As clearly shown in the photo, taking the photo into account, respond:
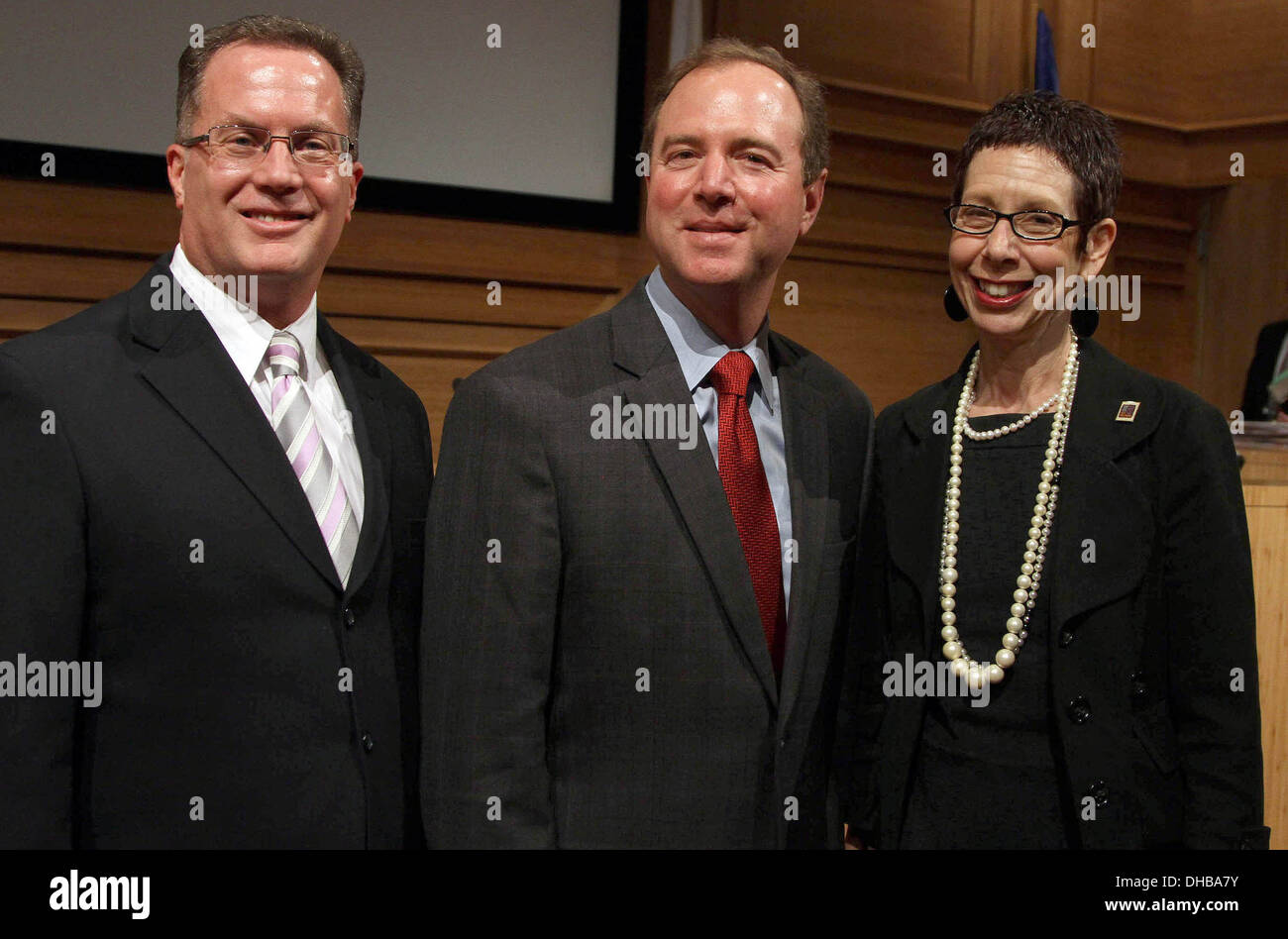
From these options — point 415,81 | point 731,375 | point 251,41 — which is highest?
point 415,81

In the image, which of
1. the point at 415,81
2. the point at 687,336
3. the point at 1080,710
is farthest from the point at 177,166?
the point at 415,81

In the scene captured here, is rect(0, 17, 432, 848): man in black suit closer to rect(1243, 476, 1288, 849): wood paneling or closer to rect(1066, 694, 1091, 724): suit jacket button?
rect(1066, 694, 1091, 724): suit jacket button

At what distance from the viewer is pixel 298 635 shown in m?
1.46

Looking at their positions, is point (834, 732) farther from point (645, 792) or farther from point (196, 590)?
point (196, 590)

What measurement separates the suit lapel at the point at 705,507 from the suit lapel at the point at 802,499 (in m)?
0.04

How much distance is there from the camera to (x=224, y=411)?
58.2 inches

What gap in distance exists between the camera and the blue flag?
4.54 metres

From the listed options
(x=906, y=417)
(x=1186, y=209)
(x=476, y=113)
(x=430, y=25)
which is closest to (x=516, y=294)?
(x=476, y=113)

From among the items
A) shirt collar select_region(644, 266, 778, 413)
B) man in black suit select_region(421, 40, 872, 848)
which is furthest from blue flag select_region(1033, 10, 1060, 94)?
shirt collar select_region(644, 266, 778, 413)

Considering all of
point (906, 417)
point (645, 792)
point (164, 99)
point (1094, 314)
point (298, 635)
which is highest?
point (164, 99)

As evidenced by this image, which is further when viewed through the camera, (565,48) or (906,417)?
(565,48)

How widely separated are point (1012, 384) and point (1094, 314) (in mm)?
164

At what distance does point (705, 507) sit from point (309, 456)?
52 centimetres

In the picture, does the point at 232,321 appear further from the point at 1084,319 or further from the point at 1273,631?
the point at 1273,631
